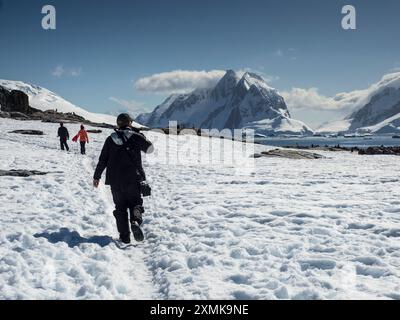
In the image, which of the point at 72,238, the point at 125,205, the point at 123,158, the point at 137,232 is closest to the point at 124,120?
the point at 123,158

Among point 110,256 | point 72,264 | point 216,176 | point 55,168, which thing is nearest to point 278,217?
point 110,256

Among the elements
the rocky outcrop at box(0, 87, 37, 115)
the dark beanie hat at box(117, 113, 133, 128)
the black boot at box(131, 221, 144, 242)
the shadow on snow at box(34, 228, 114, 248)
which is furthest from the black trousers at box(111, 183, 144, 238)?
the rocky outcrop at box(0, 87, 37, 115)

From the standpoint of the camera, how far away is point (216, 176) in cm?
2116

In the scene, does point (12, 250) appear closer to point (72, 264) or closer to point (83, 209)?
point (72, 264)

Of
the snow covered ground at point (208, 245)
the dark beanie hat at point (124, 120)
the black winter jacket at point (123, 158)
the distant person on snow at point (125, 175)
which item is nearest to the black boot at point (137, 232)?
the distant person on snow at point (125, 175)

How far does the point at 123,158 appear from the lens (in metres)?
9.56

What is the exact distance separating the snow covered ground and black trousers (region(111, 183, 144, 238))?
539 millimetres

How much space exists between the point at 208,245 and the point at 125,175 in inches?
99.9

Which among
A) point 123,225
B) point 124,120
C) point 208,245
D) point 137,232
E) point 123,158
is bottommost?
point 208,245

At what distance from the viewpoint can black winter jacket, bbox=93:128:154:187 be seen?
9508 mm

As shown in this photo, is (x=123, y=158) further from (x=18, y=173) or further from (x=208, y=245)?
(x=18, y=173)

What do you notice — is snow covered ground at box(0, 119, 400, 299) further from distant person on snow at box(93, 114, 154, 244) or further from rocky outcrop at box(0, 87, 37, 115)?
rocky outcrop at box(0, 87, 37, 115)

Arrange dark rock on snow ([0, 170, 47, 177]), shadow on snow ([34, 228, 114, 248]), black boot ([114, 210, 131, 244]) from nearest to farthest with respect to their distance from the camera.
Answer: shadow on snow ([34, 228, 114, 248]) → black boot ([114, 210, 131, 244]) → dark rock on snow ([0, 170, 47, 177])
